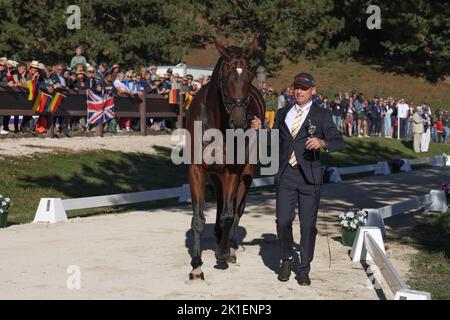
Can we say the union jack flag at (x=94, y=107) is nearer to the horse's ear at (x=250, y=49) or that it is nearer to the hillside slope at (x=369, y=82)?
the horse's ear at (x=250, y=49)

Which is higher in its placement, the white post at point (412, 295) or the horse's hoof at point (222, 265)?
the white post at point (412, 295)

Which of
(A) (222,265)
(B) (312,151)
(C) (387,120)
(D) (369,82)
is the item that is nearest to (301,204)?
(B) (312,151)

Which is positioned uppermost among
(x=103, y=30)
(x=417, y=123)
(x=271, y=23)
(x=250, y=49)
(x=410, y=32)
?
(x=410, y=32)

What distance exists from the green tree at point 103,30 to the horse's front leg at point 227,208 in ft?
133

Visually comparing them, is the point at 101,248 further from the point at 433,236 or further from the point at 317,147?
the point at 433,236

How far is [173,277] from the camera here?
945 centimetres

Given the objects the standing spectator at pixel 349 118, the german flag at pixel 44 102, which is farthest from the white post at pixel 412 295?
the standing spectator at pixel 349 118

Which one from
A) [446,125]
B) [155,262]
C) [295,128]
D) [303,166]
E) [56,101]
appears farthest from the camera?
[446,125]

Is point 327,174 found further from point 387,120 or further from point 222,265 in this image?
point 387,120

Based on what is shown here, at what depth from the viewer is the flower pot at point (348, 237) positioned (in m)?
12.3

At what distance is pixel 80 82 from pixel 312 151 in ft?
52.1

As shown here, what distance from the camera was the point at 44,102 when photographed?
2234 centimetres

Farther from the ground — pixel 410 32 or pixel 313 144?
pixel 410 32

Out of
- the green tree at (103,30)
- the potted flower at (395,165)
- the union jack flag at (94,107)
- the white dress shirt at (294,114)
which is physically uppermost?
the green tree at (103,30)
